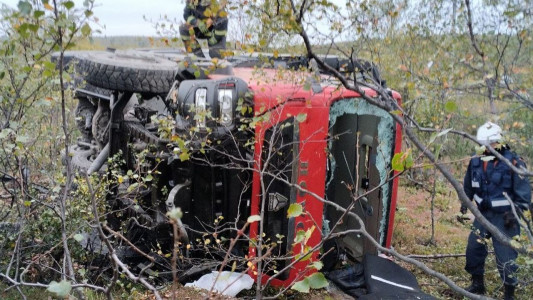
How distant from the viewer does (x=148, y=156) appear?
4641 mm

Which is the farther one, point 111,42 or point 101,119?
point 111,42

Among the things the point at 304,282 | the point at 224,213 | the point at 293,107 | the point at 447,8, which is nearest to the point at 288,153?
the point at 293,107

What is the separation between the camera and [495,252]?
5.21 m

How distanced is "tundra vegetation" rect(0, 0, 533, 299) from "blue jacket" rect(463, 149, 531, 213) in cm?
37

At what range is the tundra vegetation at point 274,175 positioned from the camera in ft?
7.77

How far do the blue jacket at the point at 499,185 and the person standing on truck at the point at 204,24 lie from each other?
2786 mm

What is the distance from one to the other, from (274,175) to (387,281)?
7.60ft

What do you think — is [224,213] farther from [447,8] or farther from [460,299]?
[447,8]

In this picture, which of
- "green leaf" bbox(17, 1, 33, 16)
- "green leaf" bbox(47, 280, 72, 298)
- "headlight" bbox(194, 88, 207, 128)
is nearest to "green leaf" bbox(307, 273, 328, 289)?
"green leaf" bbox(47, 280, 72, 298)

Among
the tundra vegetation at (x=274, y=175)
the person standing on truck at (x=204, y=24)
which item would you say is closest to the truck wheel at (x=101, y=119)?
the tundra vegetation at (x=274, y=175)

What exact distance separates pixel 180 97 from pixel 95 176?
1.22m

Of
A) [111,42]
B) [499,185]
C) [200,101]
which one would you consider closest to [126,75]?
[200,101]

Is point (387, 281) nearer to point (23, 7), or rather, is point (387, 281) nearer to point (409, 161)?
point (409, 161)

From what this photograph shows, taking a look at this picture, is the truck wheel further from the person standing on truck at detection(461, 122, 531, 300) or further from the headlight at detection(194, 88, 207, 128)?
the person standing on truck at detection(461, 122, 531, 300)
